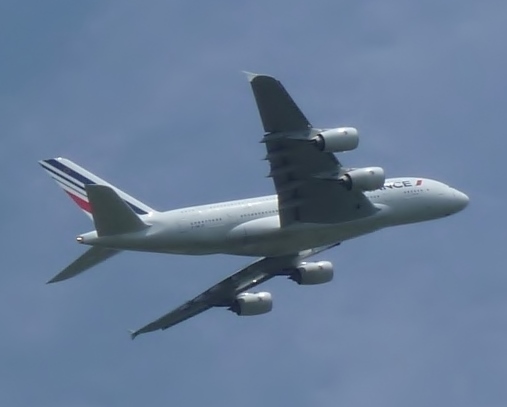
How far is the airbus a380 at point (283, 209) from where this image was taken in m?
84.6

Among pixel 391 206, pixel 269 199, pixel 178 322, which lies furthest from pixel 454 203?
pixel 178 322

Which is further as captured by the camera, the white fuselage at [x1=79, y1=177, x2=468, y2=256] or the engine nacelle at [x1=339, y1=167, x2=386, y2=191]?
the white fuselage at [x1=79, y1=177, x2=468, y2=256]

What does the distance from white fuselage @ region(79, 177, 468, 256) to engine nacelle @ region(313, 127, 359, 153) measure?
588 cm

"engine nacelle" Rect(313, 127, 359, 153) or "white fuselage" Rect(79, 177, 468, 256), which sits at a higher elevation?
"engine nacelle" Rect(313, 127, 359, 153)

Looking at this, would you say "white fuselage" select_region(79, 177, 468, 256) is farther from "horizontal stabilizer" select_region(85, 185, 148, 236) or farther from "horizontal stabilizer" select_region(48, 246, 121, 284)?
"horizontal stabilizer" select_region(48, 246, 121, 284)

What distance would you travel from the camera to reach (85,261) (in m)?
88.9

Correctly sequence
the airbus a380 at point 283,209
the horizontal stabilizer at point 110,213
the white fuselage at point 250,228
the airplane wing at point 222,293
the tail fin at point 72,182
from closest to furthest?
the horizontal stabilizer at point 110,213 → the airbus a380 at point 283,209 → the white fuselage at point 250,228 → the tail fin at point 72,182 → the airplane wing at point 222,293

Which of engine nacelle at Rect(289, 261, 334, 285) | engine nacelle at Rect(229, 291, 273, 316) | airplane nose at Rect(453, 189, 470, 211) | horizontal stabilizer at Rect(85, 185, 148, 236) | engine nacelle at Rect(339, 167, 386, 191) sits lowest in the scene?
engine nacelle at Rect(229, 291, 273, 316)

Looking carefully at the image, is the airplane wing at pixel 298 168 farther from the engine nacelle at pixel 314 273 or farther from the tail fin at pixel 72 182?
the tail fin at pixel 72 182

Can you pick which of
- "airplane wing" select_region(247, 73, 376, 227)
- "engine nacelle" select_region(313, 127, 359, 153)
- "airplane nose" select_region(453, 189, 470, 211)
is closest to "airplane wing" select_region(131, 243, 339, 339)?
"airplane wing" select_region(247, 73, 376, 227)

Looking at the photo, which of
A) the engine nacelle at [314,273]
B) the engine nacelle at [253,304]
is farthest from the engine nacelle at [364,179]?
the engine nacelle at [253,304]

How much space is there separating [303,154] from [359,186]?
3.40 meters

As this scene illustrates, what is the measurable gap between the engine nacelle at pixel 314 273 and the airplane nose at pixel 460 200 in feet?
24.9

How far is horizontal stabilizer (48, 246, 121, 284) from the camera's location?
88.5m
